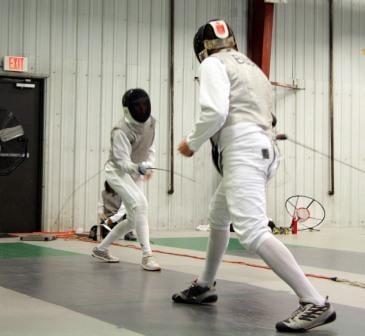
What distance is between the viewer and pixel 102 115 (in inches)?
384

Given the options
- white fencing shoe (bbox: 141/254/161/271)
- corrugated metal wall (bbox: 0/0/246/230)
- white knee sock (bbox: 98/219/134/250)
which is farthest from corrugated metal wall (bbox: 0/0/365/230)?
white fencing shoe (bbox: 141/254/161/271)

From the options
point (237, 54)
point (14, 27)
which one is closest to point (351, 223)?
point (14, 27)

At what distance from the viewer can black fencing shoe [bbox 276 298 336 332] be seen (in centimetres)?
302

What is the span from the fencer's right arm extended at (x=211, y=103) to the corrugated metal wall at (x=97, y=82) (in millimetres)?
6416

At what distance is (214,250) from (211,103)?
0.89 m

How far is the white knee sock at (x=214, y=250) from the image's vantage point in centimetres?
364

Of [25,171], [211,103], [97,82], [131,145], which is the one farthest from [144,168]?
[97,82]

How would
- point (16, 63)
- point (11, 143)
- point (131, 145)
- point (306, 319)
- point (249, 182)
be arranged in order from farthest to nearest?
point (16, 63) < point (11, 143) < point (131, 145) < point (249, 182) < point (306, 319)

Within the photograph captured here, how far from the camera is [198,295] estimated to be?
12.2 feet

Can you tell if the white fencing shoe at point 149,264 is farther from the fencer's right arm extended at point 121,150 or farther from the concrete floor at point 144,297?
the fencer's right arm extended at point 121,150

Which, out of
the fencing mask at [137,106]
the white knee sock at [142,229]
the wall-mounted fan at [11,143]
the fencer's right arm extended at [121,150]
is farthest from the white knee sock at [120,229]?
the wall-mounted fan at [11,143]

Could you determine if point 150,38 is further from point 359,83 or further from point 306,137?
point 359,83

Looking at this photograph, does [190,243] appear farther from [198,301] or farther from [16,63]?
[198,301]

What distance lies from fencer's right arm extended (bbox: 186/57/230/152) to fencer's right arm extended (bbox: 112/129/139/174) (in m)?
2.03
